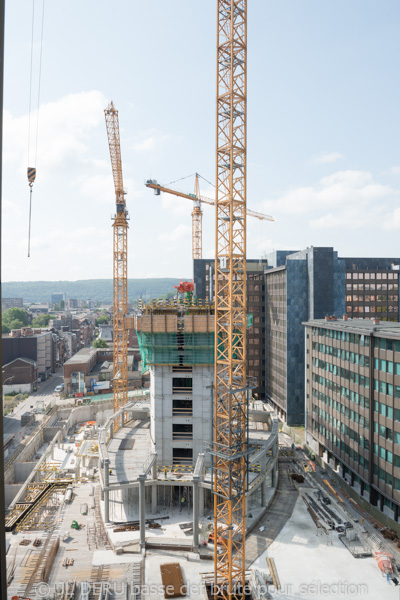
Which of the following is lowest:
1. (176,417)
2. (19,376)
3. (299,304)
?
(19,376)

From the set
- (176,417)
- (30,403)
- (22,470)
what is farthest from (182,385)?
(30,403)

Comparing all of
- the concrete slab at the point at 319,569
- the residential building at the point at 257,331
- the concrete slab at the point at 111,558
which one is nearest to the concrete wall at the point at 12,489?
the concrete slab at the point at 111,558

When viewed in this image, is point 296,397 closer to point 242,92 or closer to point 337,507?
point 337,507

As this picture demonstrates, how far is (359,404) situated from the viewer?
173 feet

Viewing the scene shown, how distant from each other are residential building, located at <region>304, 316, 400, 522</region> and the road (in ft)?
188

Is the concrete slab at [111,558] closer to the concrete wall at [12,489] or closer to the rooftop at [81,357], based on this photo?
the concrete wall at [12,489]

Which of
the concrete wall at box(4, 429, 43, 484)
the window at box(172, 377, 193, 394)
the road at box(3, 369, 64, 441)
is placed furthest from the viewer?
the road at box(3, 369, 64, 441)

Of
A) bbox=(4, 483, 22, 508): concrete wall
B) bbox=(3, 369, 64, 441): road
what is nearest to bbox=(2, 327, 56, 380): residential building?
bbox=(3, 369, 64, 441): road

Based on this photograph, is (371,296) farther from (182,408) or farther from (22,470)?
(22,470)

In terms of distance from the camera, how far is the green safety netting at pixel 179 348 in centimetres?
5131

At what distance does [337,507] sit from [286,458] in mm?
17982

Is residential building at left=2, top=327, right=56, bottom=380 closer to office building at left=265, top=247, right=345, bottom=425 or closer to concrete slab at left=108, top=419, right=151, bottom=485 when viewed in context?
concrete slab at left=108, top=419, right=151, bottom=485

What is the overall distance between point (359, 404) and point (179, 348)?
24.2m

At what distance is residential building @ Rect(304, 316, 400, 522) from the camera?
46.2 m
